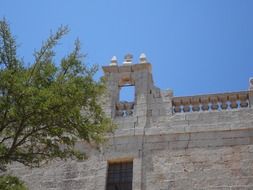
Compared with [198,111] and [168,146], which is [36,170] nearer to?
[168,146]

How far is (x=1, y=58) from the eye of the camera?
33.3ft

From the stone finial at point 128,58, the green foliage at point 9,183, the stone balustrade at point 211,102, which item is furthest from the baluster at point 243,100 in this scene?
the green foliage at point 9,183

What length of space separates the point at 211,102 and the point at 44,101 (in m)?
6.79

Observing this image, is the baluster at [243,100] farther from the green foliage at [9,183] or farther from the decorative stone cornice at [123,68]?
the green foliage at [9,183]

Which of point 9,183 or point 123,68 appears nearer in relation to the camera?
point 9,183

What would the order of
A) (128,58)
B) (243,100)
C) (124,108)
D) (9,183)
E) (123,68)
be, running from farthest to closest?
(128,58), (123,68), (124,108), (243,100), (9,183)

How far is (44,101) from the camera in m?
9.35

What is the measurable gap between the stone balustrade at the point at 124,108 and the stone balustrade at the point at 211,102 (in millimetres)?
1289

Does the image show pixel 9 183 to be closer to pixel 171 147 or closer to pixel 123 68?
pixel 171 147

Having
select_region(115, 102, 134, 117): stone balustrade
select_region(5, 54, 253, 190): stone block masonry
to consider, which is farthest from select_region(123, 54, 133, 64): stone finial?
select_region(115, 102, 134, 117): stone balustrade

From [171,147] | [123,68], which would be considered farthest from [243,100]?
[123,68]

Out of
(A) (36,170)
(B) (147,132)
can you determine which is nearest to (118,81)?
(B) (147,132)

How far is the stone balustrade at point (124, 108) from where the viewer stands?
15.3m

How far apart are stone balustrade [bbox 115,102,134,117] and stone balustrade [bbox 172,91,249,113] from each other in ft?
4.23
